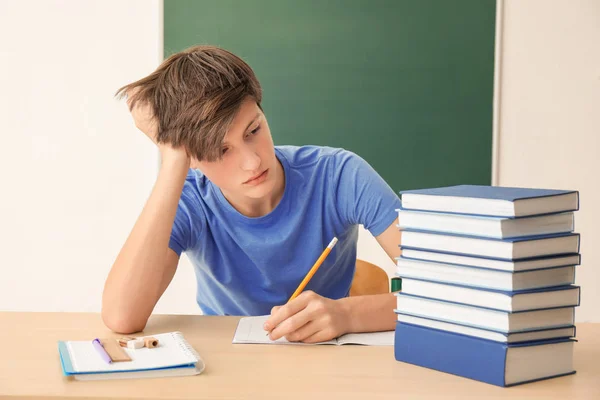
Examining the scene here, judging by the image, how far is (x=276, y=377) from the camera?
105cm

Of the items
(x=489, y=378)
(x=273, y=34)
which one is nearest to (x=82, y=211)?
(x=273, y=34)

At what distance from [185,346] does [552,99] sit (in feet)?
8.00

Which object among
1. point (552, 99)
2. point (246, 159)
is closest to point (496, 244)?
point (246, 159)

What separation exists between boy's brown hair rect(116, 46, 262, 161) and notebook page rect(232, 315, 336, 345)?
332 millimetres

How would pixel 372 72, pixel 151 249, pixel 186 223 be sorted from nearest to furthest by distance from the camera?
pixel 151 249
pixel 186 223
pixel 372 72

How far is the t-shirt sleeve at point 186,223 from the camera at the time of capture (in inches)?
61.6

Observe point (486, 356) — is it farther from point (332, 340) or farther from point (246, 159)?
point (246, 159)

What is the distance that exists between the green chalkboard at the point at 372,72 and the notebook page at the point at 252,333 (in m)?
1.79

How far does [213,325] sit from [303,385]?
389 millimetres

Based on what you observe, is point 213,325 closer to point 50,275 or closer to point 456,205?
point 456,205

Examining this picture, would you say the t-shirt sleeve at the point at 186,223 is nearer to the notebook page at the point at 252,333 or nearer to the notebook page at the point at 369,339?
the notebook page at the point at 252,333

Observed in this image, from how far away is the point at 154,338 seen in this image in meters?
1.21

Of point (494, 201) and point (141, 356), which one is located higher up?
point (494, 201)

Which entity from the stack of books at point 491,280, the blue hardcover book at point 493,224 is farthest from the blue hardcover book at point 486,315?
the blue hardcover book at point 493,224
